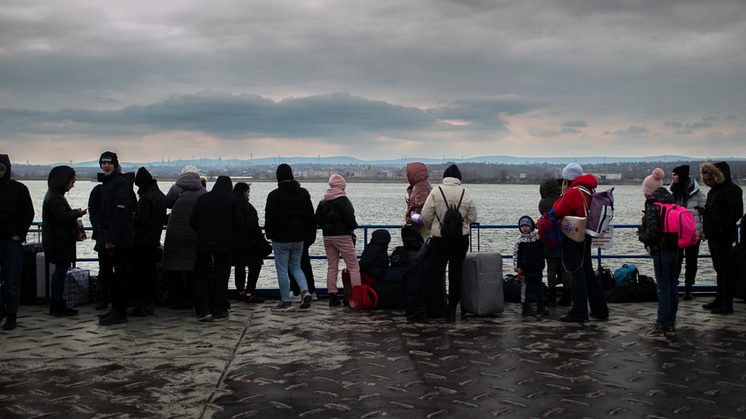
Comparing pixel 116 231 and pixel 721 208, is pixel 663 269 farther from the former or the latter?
pixel 116 231

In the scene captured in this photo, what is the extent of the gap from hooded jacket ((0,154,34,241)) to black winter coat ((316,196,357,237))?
3.46 metres

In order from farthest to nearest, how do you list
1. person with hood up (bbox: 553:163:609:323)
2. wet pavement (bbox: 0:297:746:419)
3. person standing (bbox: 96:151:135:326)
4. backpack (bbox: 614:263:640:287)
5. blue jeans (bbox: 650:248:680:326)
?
backpack (bbox: 614:263:640:287) < person with hood up (bbox: 553:163:609:323) < person standing (bbox: 96:151:135:326) < blue jeans (bbox: 650:248:680:326) < wet pavement (bbox: 0:297:746:419)

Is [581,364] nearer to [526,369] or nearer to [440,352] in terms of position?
[526,369]

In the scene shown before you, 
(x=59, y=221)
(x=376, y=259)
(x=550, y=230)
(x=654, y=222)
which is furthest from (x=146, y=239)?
(x=654, y=222)

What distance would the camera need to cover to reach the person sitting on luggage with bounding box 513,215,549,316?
7402 millimetres

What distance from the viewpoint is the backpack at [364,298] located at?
7.60 metres

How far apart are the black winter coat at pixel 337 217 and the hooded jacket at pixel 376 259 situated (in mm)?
381

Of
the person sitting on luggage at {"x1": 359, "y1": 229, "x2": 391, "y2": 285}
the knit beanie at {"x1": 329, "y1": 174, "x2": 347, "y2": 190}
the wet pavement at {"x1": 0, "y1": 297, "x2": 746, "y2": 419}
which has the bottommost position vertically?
the wet pavement at {"x1": 0, "y1": 297, "x2": 746, "y2": 419}

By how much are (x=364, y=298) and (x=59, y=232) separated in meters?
3.93

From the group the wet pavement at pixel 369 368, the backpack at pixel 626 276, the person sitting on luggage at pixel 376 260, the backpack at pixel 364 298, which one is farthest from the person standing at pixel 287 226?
the backpack at pixel 626 276

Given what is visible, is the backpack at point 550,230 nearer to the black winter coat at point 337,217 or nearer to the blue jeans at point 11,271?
the black winter coat at point 337,217

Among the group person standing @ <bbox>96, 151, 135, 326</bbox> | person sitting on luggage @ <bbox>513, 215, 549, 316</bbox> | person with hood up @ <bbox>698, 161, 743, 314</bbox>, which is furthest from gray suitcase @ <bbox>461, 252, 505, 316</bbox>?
person standing @ <bbox>96, 151, 135, 326</bbox>

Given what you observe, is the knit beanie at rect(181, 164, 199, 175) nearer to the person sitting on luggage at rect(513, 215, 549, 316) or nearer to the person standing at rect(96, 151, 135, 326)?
the person standing at rect(96, 151, 135, 326)

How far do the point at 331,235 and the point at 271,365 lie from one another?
3.00 metres
